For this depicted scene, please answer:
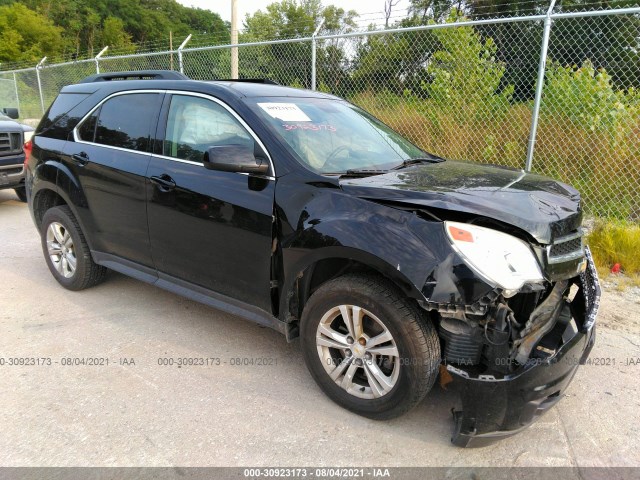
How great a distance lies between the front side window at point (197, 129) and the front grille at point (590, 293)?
2.17 metres

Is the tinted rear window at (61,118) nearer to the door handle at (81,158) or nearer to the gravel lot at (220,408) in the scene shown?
the door handle at (81,158)

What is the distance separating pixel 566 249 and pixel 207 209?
2.13 meters

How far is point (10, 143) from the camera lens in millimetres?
7660

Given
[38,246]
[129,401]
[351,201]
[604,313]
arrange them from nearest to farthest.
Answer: [351,201], [129,401], [604,313], [38,246]

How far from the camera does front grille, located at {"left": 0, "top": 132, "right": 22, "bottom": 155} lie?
24.8 ft

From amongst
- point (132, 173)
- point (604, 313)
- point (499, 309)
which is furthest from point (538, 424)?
point (132, 173)

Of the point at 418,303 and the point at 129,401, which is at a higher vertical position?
the point at 418,303

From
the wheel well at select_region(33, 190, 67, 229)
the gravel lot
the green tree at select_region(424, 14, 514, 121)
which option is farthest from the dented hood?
the green tree at select_region(424, 14, 514, 121)

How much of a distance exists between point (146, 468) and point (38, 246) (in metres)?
4.50

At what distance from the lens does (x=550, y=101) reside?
622 centimetres

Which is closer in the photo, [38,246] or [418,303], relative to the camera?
[418,303]

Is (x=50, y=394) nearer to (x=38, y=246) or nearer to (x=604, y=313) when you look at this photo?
(x=38, y=246)

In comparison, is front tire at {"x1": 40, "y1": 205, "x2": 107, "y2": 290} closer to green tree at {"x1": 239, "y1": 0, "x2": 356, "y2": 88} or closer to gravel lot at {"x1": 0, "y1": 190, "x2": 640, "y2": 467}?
gravel lot at {"x1": 0, "y1": 190, "x2": 640, "y2": 467}

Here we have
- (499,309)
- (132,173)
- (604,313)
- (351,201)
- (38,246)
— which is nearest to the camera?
(499,309)
